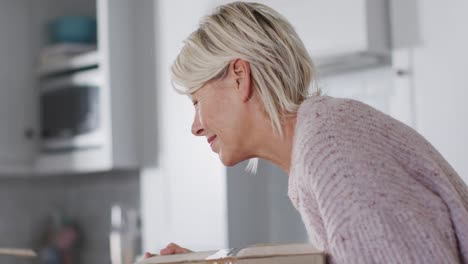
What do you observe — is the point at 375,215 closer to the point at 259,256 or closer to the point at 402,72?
the point at 259,256

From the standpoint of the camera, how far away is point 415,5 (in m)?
2.16

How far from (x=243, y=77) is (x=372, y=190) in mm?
347

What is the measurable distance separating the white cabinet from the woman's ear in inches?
68.9

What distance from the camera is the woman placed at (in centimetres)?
85

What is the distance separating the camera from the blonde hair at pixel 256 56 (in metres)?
1.13

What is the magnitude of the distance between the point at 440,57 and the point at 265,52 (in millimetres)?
1103

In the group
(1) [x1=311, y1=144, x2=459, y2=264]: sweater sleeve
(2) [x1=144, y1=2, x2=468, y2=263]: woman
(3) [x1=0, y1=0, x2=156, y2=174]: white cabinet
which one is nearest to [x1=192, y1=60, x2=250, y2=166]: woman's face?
(2) [x1=144, y1=2, x2=468, y2=263]: woman

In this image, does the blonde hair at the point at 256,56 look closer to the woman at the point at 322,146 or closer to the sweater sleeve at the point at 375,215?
the woman at the point at 322,146

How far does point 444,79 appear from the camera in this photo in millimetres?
2092

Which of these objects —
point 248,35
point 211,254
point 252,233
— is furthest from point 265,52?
point 252,233

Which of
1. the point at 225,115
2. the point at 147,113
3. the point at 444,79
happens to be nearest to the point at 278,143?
the point at 225,115

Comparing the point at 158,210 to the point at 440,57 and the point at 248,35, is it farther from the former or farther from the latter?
the point at 248,35

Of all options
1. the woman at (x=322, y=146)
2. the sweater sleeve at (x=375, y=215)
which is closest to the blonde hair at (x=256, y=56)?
the woman at (x=322, y=146)

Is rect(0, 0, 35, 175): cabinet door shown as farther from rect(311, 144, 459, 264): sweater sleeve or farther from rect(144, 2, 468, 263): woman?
rect(311, 144, 459, 264): sweater sleeve
